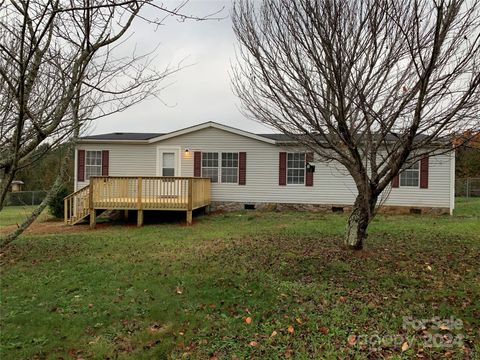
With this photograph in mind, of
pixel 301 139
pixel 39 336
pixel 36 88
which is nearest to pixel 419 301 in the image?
pixel 301 139

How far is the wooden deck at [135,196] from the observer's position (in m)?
11.4

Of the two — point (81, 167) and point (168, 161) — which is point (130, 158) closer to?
point (168, 161)

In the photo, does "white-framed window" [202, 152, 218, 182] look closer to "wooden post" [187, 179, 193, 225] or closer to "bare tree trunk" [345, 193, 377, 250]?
"wooden post" [187, 179, 193, 225]

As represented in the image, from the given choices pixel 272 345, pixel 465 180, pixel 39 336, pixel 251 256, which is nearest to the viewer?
pixel 272 345

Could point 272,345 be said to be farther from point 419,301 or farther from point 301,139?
point 301,139

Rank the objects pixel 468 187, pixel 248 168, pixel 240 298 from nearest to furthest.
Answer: pixel 240 298 → pixel 248 168 → pixel 468 187

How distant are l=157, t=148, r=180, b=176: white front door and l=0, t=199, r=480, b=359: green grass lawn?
20.6 feet

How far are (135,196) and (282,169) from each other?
18.3ft

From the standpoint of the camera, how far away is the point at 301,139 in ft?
21.5

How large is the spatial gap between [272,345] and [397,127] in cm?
390

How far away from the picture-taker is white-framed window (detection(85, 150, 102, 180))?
14.5 metres

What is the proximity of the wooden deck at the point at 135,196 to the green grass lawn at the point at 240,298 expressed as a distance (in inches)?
120

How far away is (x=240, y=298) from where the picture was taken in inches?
190

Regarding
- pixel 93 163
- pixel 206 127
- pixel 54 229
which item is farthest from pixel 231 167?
pixel 54 229
